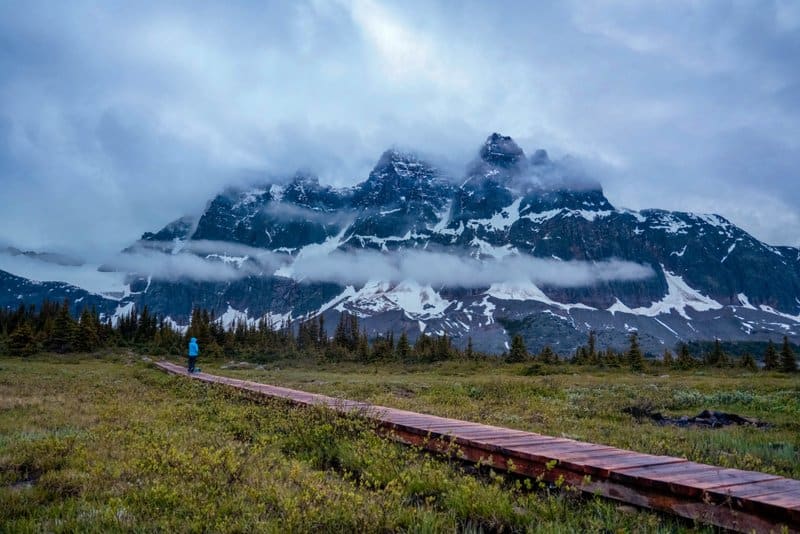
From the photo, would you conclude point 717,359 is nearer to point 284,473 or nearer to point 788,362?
point 788,362

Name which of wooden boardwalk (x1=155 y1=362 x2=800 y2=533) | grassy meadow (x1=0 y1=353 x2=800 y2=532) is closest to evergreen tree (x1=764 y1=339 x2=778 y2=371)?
grassy meadow (x1=0 y1=353 x2=800 y2=532)

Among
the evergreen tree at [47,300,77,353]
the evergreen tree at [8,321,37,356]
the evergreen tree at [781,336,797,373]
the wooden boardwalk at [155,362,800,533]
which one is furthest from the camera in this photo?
the evergreen tree at [47,300,77,353]

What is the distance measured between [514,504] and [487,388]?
19106mm

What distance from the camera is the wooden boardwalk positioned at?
4590mm

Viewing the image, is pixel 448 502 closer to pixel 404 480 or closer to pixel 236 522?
pixel 404 480

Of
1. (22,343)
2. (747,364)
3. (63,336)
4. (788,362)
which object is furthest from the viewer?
(63,336)

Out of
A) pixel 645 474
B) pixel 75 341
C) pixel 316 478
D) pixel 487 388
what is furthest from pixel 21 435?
pixel 75 341

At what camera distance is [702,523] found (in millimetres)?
4711

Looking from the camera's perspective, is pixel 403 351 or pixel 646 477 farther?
pixel 403 351

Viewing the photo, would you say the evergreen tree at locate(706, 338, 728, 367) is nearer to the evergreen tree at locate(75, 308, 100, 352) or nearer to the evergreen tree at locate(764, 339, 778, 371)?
the evergreen tree at locate(764, 339, 778, 371)

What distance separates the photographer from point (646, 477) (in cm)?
528

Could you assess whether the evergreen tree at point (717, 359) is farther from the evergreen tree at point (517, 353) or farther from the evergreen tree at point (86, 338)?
the evergreen tree at point (86, 338)

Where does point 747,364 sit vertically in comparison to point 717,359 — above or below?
below

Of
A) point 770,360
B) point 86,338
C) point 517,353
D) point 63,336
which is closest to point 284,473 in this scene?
point 770,360
